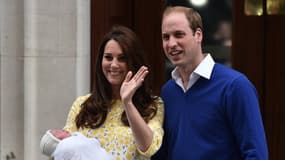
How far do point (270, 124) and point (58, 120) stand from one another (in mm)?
1918

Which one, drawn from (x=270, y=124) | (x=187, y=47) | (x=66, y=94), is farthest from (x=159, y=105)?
(x=270, y=124)

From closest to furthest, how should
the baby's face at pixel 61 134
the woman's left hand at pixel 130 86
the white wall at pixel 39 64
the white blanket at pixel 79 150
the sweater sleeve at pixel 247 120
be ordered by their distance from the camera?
the sweater sleeve at pixel 247 120
the woman's left hand at pixel 130 86
the white blanket at pixel 79 150
the baby's face at pixel 61 134
the white wall at pixel 39 64

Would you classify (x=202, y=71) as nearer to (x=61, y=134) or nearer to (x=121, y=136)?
(x=121, y=136)

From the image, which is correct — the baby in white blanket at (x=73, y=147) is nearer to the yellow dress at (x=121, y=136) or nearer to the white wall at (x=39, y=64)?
the yellow dress at (x=121, y=136)

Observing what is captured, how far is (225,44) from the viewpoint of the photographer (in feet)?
16.2

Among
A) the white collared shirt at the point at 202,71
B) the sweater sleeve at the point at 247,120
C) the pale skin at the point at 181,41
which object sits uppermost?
the pale skin at the point at 181,41

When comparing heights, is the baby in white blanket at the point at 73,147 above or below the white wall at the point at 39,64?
below

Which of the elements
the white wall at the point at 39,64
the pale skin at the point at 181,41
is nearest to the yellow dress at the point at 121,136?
the pale skin at the point at 181,41

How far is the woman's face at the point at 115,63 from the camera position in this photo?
118 inches

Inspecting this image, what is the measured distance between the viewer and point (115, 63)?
9.83ft

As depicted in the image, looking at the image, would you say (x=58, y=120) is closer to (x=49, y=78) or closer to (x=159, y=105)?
(x=49, y=78)

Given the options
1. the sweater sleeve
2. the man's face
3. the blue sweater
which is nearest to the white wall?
the blue sweater

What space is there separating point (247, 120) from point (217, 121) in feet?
0.56

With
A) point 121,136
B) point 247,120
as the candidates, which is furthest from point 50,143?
point 247,120
